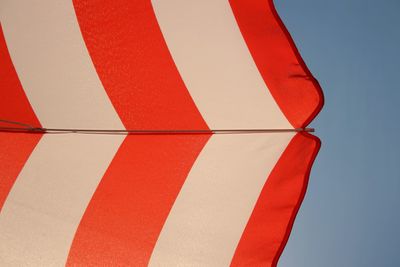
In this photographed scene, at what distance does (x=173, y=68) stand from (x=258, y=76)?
28 centimetres

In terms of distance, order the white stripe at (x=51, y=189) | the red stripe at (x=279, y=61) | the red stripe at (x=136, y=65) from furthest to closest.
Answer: the white stripe at (x=51, y=189) → the red stripe at (x=136, y=65) → the red stripe at (x=279, y=61)

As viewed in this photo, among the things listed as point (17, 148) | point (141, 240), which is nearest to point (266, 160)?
point (141, 240)

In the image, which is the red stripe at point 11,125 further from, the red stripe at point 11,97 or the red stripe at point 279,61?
the red stripe at point 279,61

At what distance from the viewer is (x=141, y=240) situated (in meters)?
1.32

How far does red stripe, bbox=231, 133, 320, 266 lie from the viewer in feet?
3.75

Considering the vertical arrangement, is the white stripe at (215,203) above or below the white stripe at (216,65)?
below

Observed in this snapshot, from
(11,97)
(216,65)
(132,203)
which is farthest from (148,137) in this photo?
(11,97)

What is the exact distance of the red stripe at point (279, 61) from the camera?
1044mm

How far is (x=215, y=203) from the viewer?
1263mm

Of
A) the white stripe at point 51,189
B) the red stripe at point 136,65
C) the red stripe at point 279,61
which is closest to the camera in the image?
the red stripe at point 279,61

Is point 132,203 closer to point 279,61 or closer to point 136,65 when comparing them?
point 136,65

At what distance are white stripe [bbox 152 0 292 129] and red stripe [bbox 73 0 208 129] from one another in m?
0.03

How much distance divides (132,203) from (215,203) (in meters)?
0.29

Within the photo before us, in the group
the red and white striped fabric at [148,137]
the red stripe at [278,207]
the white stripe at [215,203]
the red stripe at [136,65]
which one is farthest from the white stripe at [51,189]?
the red stripe at [278,207]
